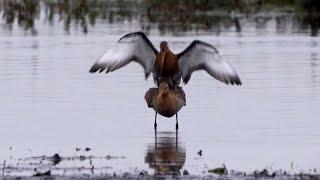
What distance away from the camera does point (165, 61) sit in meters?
15.6

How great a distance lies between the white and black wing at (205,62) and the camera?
15594 millimetres

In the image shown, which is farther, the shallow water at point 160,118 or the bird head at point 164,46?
the bird head at point 164,46

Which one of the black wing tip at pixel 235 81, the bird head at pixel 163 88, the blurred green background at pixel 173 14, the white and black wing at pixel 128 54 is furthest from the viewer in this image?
the blurred green background at pixel 173 14

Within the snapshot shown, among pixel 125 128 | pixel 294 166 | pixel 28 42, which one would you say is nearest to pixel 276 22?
pixel 28 42

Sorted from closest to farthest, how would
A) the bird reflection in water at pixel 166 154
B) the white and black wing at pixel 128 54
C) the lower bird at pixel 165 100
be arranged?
the bird reflection in water at pixel 166 154 < the lower bird at pixel 165 100 < the white and black wing at pixel 128 54

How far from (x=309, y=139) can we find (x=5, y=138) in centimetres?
338

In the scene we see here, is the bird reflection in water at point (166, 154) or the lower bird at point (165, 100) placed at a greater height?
the lower bird at point (165, 100)

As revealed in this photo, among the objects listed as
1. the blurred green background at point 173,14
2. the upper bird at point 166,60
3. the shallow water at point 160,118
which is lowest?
the shallow water at point 160,118

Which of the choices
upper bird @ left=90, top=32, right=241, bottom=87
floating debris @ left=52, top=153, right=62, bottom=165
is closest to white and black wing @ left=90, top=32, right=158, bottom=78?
upper bird @ left=90, top=32, right=241, bottom=87

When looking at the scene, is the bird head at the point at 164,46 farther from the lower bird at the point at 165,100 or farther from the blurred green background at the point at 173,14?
the blurred green background at the point at 173,14

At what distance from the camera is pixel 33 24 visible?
33.6 meters

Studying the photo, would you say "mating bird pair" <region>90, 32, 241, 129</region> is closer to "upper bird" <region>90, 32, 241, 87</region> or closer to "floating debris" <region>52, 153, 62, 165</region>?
"upper bird" <region>90, 32, 241, 87</region>

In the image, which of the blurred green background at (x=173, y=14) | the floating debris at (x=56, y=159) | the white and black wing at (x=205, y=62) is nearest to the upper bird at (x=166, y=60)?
the white and black wing at (x=205, y=62)

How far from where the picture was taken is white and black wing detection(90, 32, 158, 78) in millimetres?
15758
